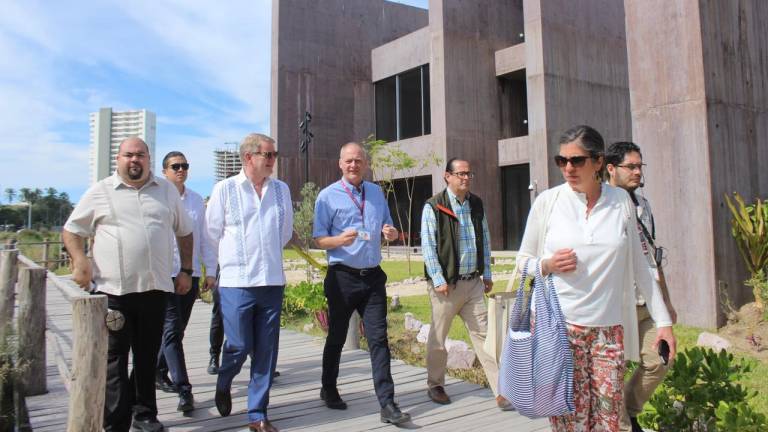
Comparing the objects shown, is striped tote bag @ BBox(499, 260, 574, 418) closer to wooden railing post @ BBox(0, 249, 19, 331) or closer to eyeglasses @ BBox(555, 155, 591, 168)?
eyeglasses @ BBox(555, 155, 591, 168)

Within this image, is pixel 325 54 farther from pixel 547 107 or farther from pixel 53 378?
pixel 53 378

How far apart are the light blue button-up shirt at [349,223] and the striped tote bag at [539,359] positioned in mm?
1504

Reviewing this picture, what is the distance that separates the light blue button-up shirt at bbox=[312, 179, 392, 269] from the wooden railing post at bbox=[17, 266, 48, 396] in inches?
103

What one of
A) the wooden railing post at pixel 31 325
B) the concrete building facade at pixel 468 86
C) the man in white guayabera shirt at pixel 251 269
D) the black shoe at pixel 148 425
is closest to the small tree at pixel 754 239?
the man in white guayabera shirt at pixel 251 269

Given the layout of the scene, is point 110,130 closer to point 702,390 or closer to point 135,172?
point 135,172

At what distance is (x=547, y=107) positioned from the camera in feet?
67.4

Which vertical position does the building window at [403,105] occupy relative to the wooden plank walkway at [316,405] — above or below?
above

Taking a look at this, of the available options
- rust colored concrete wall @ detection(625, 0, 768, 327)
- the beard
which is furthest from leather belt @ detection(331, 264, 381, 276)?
rust colored concrete wall @ detection(625, 0, 768, 327)

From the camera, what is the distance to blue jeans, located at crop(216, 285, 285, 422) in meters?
3.60

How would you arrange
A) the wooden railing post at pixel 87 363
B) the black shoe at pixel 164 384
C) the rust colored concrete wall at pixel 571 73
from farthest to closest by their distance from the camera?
Answer: the rust colored concrete wall at pixel 571 73 < the black shoe at pixel 164 384 < the wooden railing post at pixel 87 363

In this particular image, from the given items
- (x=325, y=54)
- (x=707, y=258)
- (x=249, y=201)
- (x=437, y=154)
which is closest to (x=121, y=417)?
(x=249, y=201)

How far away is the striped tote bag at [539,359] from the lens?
8.00 feet

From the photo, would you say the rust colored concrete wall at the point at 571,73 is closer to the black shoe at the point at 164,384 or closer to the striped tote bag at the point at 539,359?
the black shoe at the point at 164,384

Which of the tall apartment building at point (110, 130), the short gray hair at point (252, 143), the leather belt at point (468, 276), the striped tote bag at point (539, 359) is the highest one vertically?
the tall apartment building at point (110, 130)
